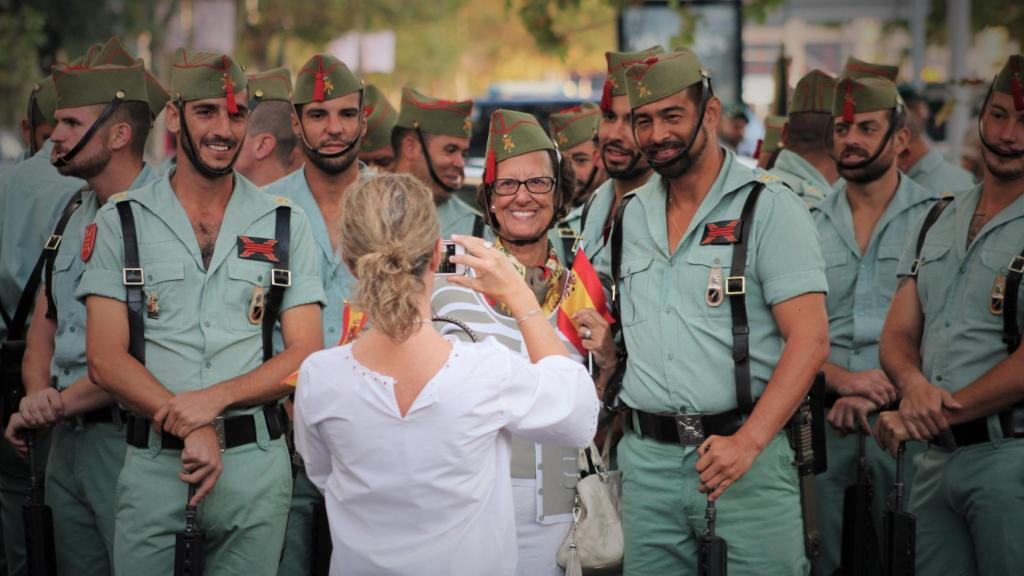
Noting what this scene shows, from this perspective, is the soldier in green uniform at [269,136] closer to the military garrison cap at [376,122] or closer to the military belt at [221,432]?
the military garrison cap at [376,122]

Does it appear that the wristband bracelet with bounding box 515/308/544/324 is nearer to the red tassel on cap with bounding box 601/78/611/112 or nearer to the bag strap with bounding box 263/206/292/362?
the bag strap with bounding box 263/206/292/362

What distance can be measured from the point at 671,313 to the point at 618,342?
0.98ft

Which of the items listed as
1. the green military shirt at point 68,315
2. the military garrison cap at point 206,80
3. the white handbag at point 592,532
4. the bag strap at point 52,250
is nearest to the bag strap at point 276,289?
the military garrison cap at point 206,80

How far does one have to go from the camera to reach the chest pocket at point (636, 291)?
15.1 ft

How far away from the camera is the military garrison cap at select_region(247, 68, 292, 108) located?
7129mm

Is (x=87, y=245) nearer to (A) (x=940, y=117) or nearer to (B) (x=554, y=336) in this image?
(B) (x=554, y=336)

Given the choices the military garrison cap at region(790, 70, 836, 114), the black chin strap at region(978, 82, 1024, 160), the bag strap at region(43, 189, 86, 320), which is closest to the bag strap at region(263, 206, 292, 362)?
the bag strap at region(43, 189, 86, 320)

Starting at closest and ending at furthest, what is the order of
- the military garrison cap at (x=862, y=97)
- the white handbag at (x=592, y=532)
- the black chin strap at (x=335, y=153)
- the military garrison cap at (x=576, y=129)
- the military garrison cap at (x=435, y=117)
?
the white handbag at (x=592, y=532) < the black chin strap at (x=335, y=153) < the military garrison cap at (x=862, y=97) < the military garrison cap at (x=435, y=117) < the military garrison cap at (x=576, y=129)

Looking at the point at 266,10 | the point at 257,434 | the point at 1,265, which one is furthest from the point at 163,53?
the point at 257,434

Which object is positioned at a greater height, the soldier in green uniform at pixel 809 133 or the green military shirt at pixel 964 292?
the soldier in green uniform at pixel 809 133

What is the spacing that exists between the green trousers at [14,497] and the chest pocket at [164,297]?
1633mm

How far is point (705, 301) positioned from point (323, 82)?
8.24ft

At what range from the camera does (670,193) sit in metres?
4.79

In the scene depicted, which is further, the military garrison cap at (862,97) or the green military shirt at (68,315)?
the military garrison cap at (862,97)
